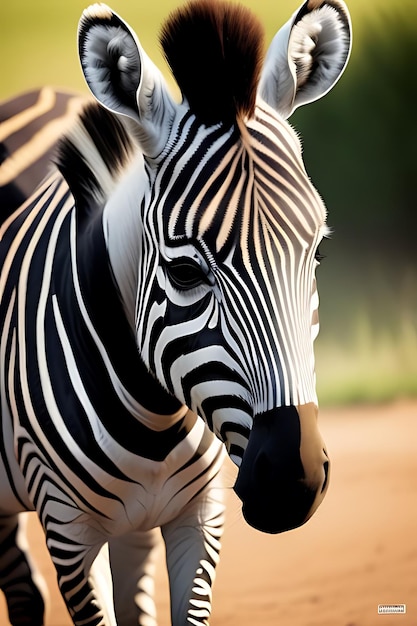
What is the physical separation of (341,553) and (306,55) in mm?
1539

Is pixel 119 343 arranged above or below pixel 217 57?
below

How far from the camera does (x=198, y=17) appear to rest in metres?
1.17

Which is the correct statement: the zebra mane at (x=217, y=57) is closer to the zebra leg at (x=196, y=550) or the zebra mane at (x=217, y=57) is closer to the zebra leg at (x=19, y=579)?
the zebra leg at (x=196, y=550)

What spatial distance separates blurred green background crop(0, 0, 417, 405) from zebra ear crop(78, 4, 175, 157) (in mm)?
1235

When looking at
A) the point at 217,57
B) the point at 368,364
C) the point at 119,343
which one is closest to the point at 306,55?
the point at 217,57

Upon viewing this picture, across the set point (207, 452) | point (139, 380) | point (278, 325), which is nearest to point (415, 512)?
point (207, 452)

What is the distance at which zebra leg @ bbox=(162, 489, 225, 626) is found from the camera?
1457mm

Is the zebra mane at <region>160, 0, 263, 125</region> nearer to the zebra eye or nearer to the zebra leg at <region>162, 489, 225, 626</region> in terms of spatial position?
the zebra eye

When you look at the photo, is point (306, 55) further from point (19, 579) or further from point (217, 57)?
point (19, 579)

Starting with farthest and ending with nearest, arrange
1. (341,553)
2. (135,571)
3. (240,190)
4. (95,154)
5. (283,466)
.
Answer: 1. (341,553)
2. (135,571)
3. (95,154)
4. (240,190)
5. (283,466)

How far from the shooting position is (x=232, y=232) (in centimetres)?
109

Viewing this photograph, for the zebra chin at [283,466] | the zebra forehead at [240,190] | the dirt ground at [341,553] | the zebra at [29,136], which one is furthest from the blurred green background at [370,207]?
the zebra chin at [283,466]

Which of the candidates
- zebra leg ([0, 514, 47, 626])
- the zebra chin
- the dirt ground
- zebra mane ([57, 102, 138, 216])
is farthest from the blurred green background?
the zebra chin

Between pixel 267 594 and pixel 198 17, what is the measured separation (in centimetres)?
167
